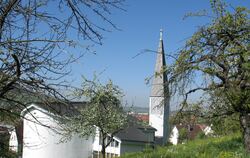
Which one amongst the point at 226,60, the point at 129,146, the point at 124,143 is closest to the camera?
the point at 226,60

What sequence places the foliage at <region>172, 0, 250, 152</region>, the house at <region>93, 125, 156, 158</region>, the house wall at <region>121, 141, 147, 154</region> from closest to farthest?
the foliage at <region>172, 0, 250, 152</region>, the house at <region>93, 125, 156, 158</region>, the house wall at <region>121, 141, 147, 154</region>

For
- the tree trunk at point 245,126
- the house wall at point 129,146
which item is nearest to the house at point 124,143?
the house wall at point 129,146

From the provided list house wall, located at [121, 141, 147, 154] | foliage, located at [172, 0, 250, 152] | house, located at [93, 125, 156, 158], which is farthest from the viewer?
house wall, located at [121, 141, 147, 154]

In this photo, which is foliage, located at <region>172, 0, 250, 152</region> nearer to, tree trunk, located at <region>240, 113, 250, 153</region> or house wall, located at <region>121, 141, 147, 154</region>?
tree trunk, located at <region>240, 113, 250, 153</region>

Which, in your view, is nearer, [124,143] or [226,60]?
[226,60]

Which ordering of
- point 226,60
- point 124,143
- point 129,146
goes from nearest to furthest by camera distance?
point 226,60
point 124,143
point 129,146

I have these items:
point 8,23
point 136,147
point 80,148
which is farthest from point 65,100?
point 136,147

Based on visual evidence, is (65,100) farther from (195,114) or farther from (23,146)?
(195,114)

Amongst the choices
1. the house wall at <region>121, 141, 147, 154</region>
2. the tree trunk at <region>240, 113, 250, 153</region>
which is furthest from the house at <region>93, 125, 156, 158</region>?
the tree trunk at <region>240, 113, 250, 153</region>

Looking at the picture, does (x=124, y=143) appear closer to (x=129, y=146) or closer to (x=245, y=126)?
(x=129, y=146)

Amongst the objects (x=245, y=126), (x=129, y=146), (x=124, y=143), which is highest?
(x=245, y=126)

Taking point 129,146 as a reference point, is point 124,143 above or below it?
above

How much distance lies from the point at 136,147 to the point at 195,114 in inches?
1640

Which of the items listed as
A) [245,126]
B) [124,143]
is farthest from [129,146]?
[245,126]
